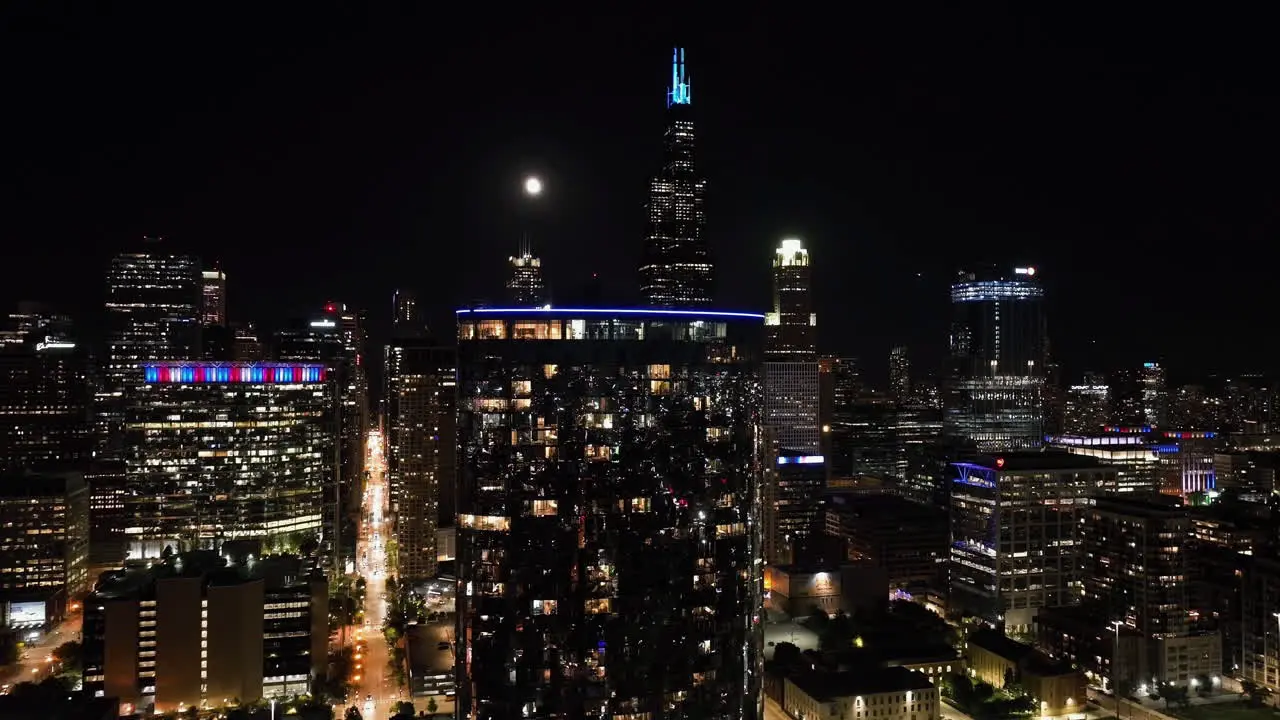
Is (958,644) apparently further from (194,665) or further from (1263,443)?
(1263,443)

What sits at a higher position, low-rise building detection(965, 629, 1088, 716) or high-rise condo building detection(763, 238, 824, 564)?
high-rise condo building detection(763, 238, 824, 564)

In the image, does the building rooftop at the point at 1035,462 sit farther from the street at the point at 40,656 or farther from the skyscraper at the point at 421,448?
the street at the point at 40,656

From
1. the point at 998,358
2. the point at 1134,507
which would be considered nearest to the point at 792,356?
the point at 998,358

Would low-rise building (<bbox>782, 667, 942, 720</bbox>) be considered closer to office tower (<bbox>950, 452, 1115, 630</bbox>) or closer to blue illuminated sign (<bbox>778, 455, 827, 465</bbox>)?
office tower (<bbox>950, 452, 1115, 630</bbox>)

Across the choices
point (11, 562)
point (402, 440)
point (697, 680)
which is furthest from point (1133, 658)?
point (11, 562)

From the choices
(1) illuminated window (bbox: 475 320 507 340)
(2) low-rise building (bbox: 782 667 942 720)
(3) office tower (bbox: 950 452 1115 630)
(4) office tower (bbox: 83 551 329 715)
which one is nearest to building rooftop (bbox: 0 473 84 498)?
(4) office tower (bbox: 83 551 329 715)

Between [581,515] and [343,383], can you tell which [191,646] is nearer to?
[581,515]

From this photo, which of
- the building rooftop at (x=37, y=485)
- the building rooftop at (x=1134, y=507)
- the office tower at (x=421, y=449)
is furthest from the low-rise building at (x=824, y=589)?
the building rooftop at (x=37, y=485)
